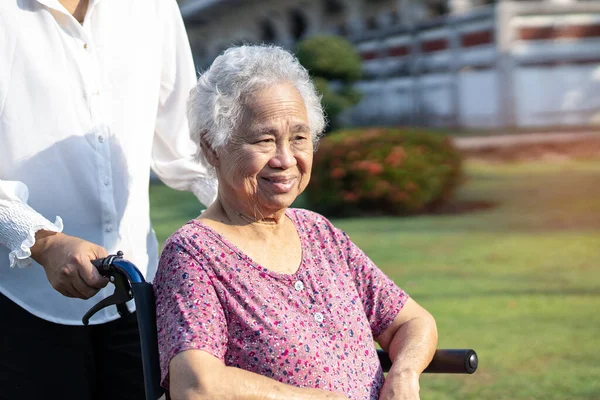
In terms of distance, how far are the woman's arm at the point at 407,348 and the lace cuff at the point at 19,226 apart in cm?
97

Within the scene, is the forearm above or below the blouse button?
below

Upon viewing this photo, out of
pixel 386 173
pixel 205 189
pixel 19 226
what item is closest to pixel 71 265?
pixel 19 226

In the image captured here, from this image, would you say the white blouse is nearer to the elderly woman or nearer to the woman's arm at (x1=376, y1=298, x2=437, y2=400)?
the elderly woman

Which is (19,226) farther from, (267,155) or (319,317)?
(319,317)

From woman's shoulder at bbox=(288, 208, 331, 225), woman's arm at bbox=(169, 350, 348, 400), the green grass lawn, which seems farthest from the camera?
the green grass lawn

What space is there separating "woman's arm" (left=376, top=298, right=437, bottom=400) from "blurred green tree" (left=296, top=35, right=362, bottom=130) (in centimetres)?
1721

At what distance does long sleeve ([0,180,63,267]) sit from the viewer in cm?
236

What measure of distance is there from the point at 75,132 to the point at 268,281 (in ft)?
2.20

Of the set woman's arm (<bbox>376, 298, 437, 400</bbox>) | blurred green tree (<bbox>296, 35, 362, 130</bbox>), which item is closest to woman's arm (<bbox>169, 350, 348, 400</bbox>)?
woman's arm (<bbox>376, 298, 437, 400</bbox>)

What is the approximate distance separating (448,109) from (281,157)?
18678 mm

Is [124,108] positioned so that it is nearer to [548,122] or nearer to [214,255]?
[214,255]

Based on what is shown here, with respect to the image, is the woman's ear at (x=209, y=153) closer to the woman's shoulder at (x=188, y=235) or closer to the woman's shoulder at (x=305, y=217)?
the woman's shoulder at (x=188, y=235)

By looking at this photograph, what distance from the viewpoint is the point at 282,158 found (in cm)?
251

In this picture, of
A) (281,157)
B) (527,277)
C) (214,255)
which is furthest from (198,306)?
(527,277)
